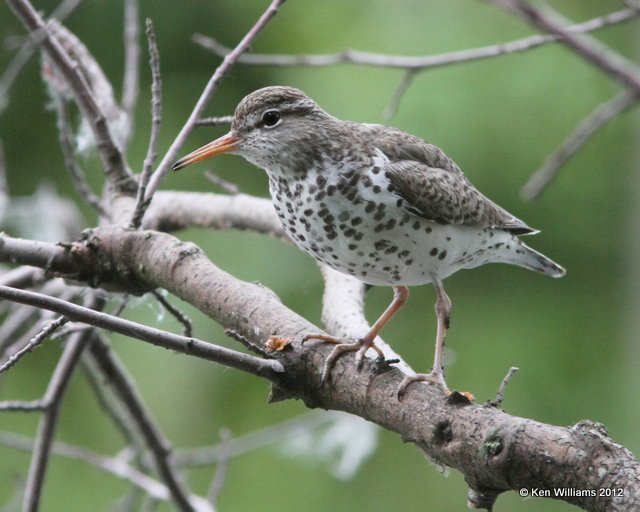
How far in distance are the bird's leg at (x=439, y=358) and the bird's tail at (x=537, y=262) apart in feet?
2.10

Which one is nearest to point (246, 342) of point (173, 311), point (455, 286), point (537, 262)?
point (173, 311)

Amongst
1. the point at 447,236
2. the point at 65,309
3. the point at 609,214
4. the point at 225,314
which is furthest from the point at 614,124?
the point at 65,309

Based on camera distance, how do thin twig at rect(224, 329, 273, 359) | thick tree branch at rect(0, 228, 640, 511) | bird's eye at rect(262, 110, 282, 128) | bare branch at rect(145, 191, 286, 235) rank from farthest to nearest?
bare branch at rect(145, 191, 286, 235) < bird's eye at rect(262, 110, 282, 128) < thin twig at rect(224, 329, 273, 359) < thick tree branch at rect(0, 228, 640, 511)

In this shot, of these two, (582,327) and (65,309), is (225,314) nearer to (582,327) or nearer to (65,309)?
(65,309)

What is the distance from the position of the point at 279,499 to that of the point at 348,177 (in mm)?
3098

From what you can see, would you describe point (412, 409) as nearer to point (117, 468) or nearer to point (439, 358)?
point (439, 358)

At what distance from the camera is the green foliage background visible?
511 centimetres

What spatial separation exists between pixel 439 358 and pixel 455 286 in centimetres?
270

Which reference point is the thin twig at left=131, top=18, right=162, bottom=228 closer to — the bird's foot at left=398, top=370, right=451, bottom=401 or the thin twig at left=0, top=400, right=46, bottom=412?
the thin twig at left=0, top=400, right=46, bottom=412

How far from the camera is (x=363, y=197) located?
2.78 metres

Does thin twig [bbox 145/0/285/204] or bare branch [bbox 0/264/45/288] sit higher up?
thin twig [bbox 145/0/285/204]

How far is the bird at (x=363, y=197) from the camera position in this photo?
276 cm

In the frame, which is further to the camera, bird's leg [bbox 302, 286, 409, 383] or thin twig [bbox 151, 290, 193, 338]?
thin twig [bbox 151, 290, 193, 338]

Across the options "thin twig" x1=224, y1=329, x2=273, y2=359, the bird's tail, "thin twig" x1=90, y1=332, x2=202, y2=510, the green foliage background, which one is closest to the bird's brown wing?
the bird's tail
